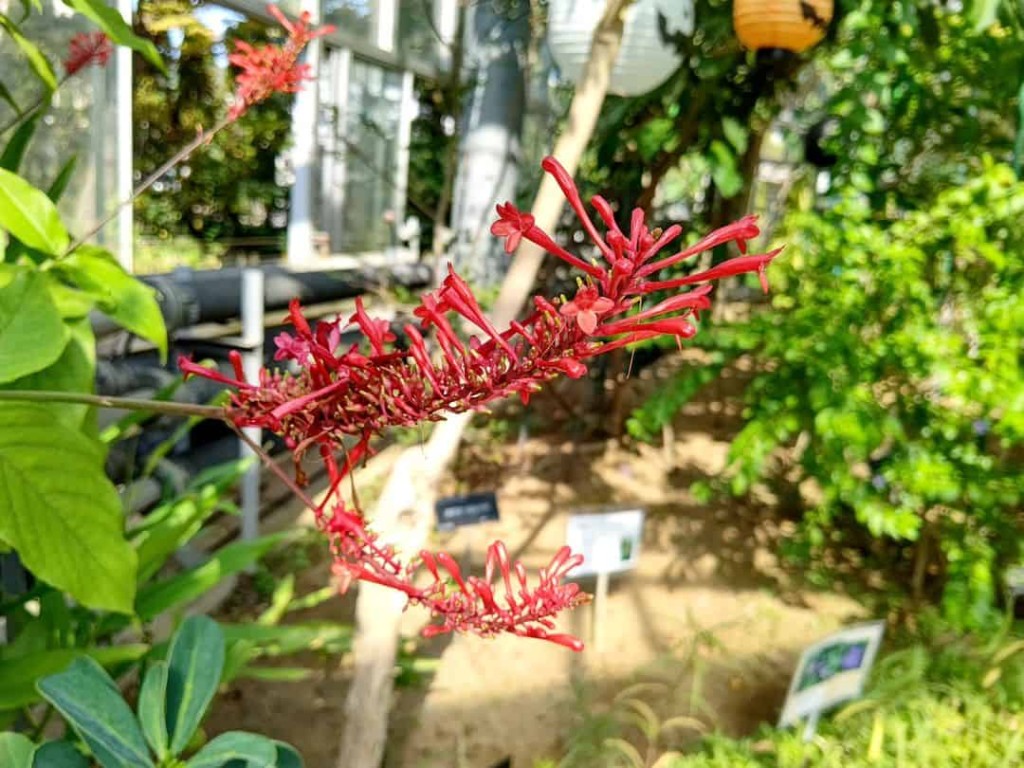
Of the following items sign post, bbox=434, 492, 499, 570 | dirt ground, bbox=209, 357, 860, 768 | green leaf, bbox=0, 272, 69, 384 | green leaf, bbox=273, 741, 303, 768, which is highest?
green leaf, bbox=0, 272, 69, 384

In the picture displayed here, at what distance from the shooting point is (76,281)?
88cm

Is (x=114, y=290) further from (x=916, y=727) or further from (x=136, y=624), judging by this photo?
(x=916, y=727)

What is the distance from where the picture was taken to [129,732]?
26.4 inches

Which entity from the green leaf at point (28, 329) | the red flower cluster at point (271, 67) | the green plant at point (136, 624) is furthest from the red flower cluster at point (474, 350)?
the green plant at point (136, 624)

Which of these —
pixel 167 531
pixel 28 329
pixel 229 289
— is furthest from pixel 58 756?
pixel 229 289

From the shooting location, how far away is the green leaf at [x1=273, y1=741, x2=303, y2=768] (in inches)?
30.1

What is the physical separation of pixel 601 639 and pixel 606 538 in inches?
14.6

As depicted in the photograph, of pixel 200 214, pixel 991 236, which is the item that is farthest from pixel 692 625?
pixel 200 214

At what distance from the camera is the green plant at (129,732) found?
2.10 ft

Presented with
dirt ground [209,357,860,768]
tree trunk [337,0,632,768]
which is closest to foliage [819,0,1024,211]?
tree trunk [337,0,632,768]

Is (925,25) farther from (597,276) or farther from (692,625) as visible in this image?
(597,276)

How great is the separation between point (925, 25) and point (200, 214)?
6.23m

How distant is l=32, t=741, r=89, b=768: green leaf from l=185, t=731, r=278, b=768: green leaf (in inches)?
3.4

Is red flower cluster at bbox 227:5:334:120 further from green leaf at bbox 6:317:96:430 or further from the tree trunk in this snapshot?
the tree trunk
